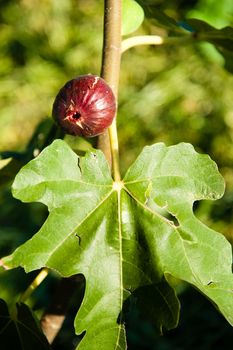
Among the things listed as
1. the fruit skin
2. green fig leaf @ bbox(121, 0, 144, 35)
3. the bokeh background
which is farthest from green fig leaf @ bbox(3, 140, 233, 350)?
the bokeh background

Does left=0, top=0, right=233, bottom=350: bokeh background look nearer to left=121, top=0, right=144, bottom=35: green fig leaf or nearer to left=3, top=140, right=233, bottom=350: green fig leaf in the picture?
left=121, top=0, right=144, bottom=35: green fig leaf

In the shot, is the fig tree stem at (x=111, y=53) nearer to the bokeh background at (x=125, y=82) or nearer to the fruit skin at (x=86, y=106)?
the fruit skin at (x=86, y=106)

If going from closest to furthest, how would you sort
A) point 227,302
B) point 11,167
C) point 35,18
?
1. point 227,302
2. point 11,167
3. point 35,18

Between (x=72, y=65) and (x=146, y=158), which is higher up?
(x=146, y=158)

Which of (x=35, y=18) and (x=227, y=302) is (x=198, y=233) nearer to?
(x=227, y=302)

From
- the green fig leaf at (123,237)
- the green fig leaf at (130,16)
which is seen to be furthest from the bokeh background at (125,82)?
the green fig leaf at (123,237)

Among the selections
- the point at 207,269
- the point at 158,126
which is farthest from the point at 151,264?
the point at 158,126
